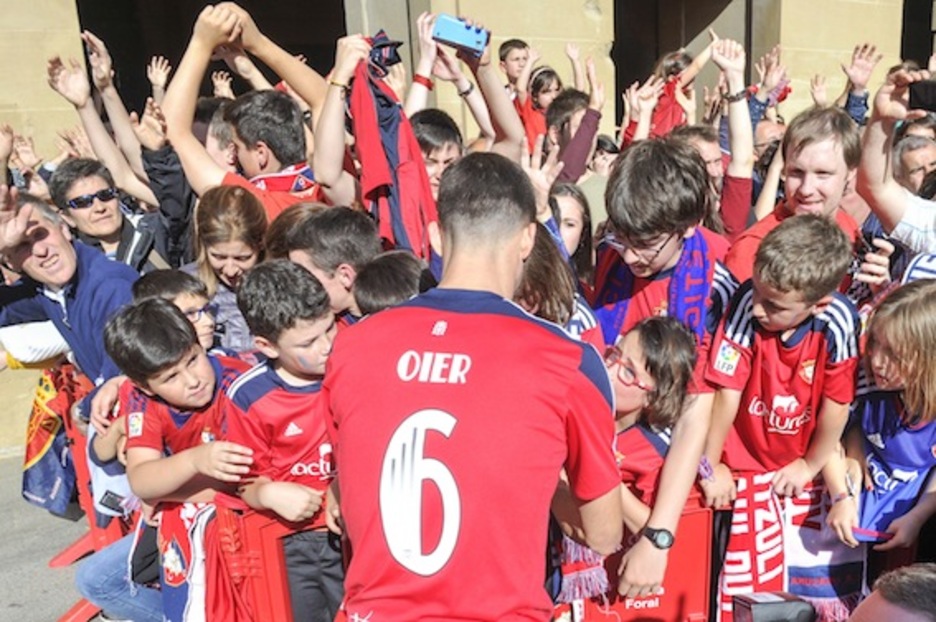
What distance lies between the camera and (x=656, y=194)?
2.85m

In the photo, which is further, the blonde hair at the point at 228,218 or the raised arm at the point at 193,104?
the raised arm at the point at 193,104

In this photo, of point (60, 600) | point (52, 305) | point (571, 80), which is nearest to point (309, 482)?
point (52, 305)

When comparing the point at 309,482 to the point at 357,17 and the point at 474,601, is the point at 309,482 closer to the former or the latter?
the point at 474,601

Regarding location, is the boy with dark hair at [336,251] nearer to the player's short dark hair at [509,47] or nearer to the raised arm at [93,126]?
the raised arm at [93,126]

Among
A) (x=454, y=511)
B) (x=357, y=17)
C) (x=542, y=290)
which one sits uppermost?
(x=357, y=17)

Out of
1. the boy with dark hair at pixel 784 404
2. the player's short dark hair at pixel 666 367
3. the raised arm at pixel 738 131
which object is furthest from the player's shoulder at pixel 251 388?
the raised arm at pixel 738 131

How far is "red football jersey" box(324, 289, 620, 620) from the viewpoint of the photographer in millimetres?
1832

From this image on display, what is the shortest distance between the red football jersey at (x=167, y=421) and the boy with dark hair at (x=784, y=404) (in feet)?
5.85

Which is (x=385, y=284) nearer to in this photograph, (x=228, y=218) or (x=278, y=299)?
(x=278, y=299)

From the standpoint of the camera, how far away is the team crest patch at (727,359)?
9.03 ft

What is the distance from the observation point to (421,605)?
1852 millimetres

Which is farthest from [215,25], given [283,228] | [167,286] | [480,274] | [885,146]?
[885,146]

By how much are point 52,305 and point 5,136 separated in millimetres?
778

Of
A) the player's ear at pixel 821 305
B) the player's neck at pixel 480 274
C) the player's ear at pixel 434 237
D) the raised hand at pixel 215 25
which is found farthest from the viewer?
the raised hand at pixel 215 25
